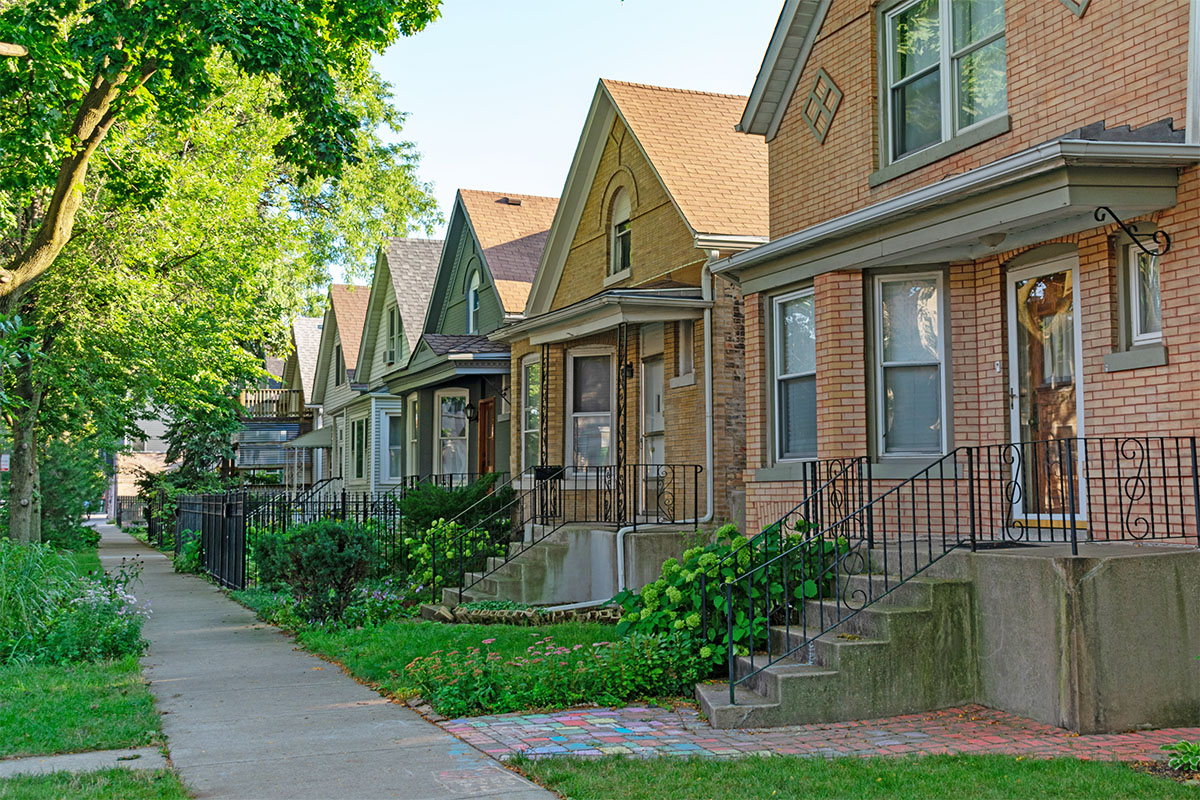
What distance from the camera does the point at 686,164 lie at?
15703mm

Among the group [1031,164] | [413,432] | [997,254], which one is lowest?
[413,432]

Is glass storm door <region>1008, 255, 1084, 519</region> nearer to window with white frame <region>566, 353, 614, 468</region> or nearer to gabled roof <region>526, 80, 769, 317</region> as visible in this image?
gabled roof <region>526, 80, 769, 317</region>

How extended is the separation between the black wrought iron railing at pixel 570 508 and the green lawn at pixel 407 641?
1.68 metres

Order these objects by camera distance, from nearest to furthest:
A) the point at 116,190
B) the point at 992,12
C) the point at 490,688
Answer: the point at 490,688 < the point at 992,12 < the point at 116,190

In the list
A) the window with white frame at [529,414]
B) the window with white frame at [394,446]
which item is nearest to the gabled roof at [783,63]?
the window with white frame at [529,414]

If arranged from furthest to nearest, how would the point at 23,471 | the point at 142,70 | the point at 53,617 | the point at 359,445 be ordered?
the point at 359,445, the point at 23,471, the point at 142,70, the point at 53,617

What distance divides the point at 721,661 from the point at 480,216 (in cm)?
1685

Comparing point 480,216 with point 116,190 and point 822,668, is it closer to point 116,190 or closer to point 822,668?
point 116,190

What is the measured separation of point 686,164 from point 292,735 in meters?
10.7

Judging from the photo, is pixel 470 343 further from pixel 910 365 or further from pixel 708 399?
pixel 910 365

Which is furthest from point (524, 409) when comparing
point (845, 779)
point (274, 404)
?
point (274, 404)

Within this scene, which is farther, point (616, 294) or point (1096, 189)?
point (616, 294)

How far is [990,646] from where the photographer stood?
303 inches

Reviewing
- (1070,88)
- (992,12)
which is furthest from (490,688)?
(992,12)
